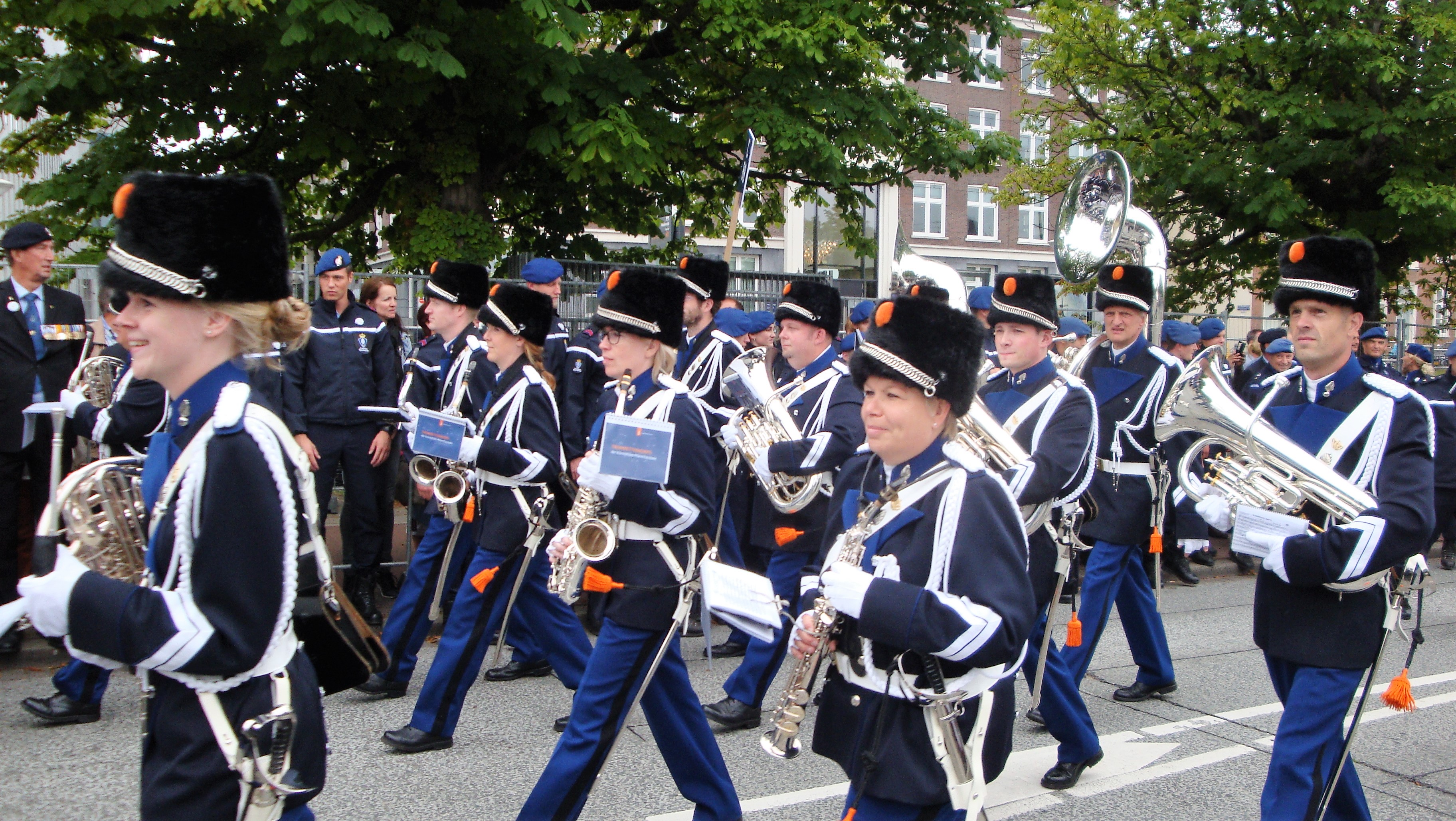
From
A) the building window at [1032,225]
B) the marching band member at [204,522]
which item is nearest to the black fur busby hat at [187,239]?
the marching band member at [204,522]

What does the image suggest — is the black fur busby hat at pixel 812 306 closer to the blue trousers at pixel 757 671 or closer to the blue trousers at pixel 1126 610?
the blue trousers at pixel 757 671

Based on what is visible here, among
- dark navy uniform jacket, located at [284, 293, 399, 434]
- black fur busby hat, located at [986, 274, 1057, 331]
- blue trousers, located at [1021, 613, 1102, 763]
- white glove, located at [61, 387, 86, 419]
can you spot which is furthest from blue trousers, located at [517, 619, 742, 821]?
dark navy uniform jacket, located at [284, 293, 399, 434]

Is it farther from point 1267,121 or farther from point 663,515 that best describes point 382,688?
point 1267,121

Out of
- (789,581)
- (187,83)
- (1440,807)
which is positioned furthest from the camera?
(187,83)

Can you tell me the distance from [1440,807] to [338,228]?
11349mm

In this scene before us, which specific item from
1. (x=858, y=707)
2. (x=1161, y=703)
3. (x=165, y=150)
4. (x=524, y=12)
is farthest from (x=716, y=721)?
(x=165, y=150)

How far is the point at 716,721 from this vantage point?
562cm

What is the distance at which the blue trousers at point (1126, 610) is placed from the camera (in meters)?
5.71

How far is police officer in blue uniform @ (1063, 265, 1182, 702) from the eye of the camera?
19.2 feet

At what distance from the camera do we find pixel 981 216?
39.2 metres

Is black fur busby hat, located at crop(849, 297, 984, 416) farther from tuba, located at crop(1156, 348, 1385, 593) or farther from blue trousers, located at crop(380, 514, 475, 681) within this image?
blue trousers, located at crop(380, 514, 475, 681)

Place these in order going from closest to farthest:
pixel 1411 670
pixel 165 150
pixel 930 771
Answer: pixel 930 771 → pixel 1411 670 → pixel 165 150

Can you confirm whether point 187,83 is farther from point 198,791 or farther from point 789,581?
point 198,791

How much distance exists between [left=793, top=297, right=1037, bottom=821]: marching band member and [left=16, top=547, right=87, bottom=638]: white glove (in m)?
1.57
